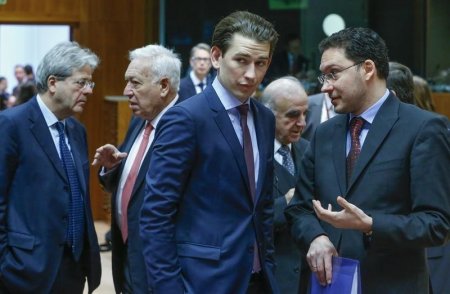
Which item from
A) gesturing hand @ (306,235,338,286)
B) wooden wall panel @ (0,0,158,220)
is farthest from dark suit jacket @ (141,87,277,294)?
wooden wall panel @ (0,0,158,220)

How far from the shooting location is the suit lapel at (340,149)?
3.74 m

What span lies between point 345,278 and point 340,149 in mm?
525

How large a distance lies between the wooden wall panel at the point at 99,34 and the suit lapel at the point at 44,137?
761 centimetres

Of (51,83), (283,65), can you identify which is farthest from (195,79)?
(51,83)

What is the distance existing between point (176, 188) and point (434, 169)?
0.93 m

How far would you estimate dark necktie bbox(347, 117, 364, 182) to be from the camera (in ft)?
12.3

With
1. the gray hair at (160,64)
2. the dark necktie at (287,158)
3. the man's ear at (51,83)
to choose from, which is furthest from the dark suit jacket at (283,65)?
the man's ear at (51,83)

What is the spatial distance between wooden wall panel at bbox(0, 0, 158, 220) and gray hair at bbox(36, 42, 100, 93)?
7.43 m

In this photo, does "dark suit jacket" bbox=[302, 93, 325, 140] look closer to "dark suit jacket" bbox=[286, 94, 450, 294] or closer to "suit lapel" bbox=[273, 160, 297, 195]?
"suit lapel" bbox=[273, 160, 297, 195]

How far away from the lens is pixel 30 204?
4.51 m

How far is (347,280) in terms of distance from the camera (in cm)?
355

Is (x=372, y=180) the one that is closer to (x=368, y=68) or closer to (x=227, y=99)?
(x=368, y=68)

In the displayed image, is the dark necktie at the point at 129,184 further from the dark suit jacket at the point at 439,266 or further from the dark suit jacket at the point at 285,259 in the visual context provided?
the dark suit jacket at the point at 439,266

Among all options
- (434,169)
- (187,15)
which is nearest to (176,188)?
(434,169)
